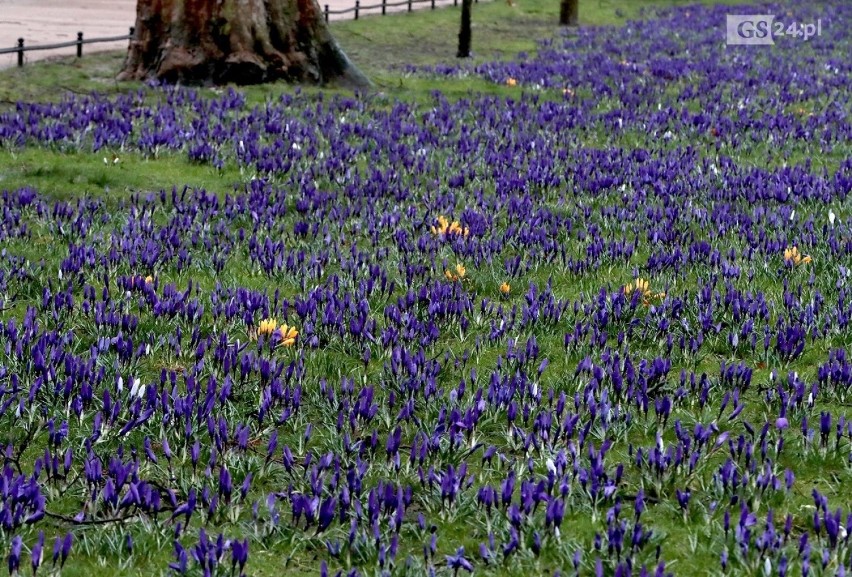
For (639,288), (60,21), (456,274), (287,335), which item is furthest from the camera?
(60,21)

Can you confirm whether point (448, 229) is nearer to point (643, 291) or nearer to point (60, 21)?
point (643, 291)

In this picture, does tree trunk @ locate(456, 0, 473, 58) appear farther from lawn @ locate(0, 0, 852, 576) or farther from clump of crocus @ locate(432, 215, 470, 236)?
clump of crocus @ locate(432, 215, 470, 236)

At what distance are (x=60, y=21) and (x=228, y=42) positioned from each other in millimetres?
13723

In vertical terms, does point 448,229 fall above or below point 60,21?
below

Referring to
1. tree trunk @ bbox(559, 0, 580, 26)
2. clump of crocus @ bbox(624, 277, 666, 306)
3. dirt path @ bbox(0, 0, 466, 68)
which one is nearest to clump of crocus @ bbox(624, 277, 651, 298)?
clump of crocus @ bbox(624, 277, 666, 306)

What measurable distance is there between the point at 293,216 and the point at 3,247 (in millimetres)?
2808

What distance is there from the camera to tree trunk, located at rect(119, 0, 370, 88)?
18719 millimetres

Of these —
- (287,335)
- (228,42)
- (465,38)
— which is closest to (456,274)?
(287,335)

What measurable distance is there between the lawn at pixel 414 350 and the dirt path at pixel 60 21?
10511 mm

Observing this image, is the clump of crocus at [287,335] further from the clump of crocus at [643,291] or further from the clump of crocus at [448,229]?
the clump of crocus at [448,229]

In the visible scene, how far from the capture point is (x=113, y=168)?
12.1 metres

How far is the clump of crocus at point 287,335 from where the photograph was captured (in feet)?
22.3

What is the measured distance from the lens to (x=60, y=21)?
30.4 metres

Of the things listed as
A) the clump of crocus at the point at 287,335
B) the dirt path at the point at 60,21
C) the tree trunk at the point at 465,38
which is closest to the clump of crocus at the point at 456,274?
the clump of crocus at the point at 287,335
